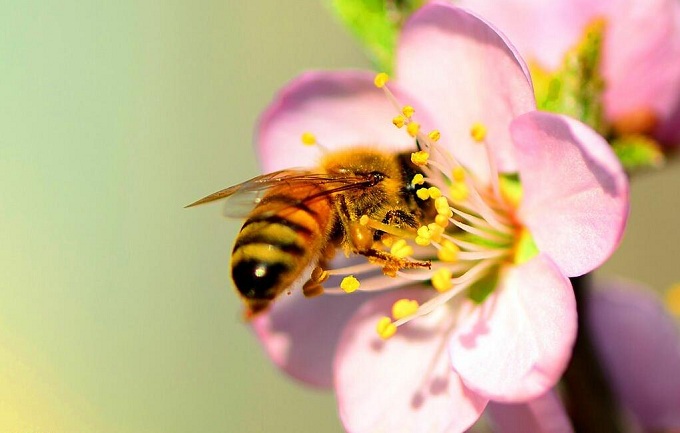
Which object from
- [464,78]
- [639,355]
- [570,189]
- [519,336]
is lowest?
[639,355]

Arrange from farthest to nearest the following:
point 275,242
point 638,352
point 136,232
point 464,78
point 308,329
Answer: point 136,232
point 638,352
point 308,329
point 464,78
point 275,242

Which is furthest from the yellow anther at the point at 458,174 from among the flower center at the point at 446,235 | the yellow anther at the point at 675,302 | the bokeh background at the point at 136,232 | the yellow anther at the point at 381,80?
the bokeh background at the point at 136,232

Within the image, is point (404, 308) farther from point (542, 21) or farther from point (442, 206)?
point (542, 21)

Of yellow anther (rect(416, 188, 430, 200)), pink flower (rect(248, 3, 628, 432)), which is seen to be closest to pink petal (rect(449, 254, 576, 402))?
pink flower (rect(248, 3, 628, 432))

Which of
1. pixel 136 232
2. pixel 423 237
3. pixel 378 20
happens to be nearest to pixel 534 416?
pixel 423 237

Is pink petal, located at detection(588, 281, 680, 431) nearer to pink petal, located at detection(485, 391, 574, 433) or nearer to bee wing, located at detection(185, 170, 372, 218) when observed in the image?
pink petal, located at detection(485, 391, 574, 433)

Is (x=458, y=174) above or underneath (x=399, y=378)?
above
